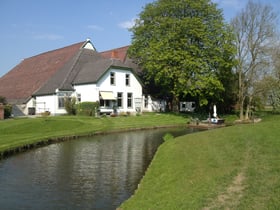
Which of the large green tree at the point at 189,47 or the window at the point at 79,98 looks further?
the window at the point at 79,98

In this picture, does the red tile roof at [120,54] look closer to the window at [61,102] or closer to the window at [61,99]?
the window at [61,99]

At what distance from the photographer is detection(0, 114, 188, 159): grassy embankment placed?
20119mm

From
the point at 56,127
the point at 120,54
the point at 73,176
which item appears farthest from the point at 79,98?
the point at 73,176

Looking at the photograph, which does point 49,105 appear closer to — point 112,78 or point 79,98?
point 79,98

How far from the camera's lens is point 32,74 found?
51.4 m

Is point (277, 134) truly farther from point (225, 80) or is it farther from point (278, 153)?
point (225, 80)

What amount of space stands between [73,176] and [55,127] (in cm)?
1541

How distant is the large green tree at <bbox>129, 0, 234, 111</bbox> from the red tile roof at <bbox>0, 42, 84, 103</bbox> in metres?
13.4

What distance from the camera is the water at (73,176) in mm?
9938

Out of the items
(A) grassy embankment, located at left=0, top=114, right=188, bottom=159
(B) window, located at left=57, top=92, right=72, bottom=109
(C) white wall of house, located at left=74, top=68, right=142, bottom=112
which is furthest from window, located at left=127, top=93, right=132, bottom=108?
(B) window, located at left=57, top=92, right=72, bottom=109

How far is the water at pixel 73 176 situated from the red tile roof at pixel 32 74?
2704 cm

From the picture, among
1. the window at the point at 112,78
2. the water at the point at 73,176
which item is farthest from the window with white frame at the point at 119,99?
the water at the point at 73,176

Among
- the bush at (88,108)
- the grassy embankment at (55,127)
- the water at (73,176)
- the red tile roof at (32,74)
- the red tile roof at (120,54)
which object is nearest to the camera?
the water at (73,176)

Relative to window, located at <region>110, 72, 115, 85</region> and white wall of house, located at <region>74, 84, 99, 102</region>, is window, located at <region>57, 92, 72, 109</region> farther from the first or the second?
window, located at <region>110, 72, 115, 85</region>
